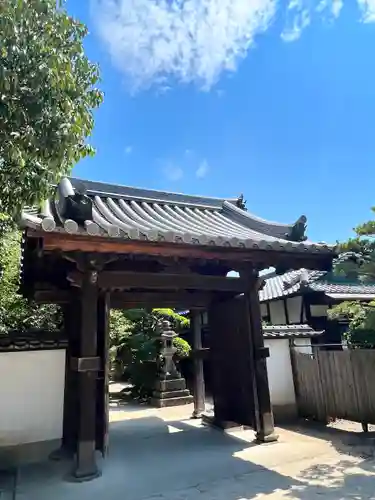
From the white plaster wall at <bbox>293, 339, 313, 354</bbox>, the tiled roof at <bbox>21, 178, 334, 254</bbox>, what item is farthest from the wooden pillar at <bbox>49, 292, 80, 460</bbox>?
the white plaster wall at <bbox>293, 339, 313, 354</bbox>

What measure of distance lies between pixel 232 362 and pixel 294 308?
810 cm

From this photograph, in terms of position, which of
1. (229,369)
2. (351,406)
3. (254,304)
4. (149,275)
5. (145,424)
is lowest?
(145,424)

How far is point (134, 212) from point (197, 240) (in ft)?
8.70

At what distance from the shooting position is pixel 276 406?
8.16 meters

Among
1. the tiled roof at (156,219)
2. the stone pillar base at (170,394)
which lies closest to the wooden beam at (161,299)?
the tiled roof at (156,219)

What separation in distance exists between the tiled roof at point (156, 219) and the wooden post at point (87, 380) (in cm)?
101

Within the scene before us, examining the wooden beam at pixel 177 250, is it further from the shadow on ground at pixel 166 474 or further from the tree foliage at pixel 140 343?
the tree foliage at pixel 140 343

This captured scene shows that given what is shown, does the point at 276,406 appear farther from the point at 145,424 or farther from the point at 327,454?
the point at 145,424

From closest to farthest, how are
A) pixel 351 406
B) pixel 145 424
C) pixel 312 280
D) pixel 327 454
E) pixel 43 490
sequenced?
pixel 43 490 → pixel 327 454 → pixel 351 406 → pixel 145 424 → pixel 312 280

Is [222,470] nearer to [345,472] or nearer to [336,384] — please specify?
[345,472]

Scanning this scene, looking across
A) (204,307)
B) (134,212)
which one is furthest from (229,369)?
(134,212)

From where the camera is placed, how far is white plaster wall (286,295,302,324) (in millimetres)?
14156

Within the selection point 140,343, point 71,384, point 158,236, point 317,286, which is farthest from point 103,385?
point 317,286

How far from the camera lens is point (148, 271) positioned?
20.9ft
